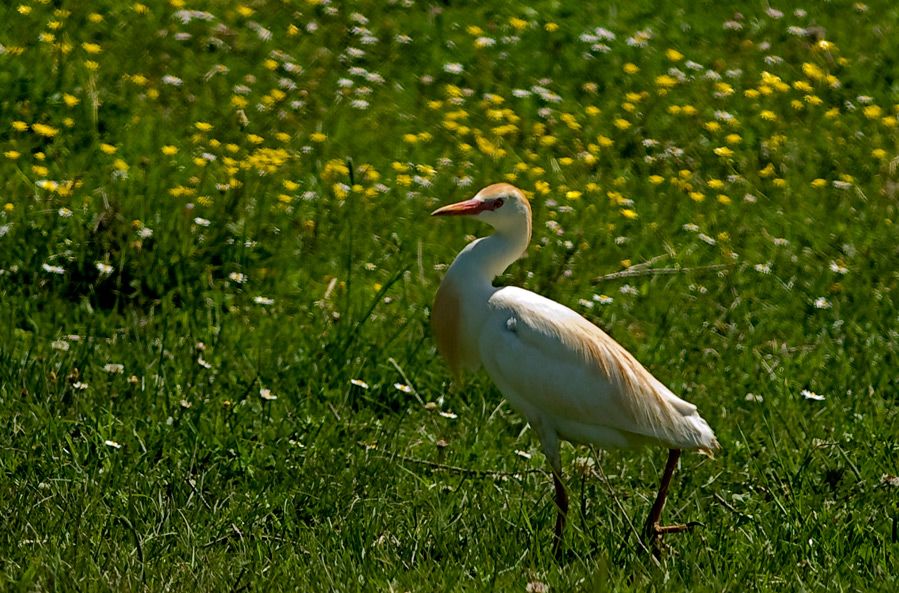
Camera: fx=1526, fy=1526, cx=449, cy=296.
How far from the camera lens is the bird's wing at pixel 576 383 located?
453cm

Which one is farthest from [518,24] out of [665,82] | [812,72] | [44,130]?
[44,130]

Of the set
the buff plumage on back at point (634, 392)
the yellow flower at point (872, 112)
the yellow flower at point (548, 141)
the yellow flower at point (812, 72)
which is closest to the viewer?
the buff plumage on back at point (634, 392)

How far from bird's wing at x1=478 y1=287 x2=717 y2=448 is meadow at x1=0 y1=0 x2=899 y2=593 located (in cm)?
29

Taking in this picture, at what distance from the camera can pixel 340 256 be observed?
6.62 metres

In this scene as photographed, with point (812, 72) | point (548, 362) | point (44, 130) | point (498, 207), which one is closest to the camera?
point (548, 362)

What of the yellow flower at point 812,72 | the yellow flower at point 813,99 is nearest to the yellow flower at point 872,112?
the yellow flower at point 813,99

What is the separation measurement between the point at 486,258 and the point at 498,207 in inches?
6.4

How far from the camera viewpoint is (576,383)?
4551mm

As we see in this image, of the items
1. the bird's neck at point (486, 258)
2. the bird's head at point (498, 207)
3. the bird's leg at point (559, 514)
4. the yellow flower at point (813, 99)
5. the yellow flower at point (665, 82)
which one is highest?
→ the bird's head at point (498, 207)

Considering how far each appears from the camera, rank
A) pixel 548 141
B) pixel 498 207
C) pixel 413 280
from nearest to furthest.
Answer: pixel 498 207 → pixel 413 280 → pixel 548 141

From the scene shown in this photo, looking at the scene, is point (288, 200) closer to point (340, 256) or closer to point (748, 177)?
point (340, 256)

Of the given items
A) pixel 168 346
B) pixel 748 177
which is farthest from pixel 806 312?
pixel 168 346

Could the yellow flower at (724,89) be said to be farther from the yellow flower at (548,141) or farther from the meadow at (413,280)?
the yellow flower at (548,141)

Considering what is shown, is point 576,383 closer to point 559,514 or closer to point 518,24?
point 559,514
